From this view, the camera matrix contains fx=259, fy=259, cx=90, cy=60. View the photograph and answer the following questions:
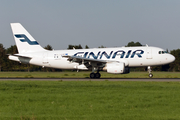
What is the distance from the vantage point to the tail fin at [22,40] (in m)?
34.7

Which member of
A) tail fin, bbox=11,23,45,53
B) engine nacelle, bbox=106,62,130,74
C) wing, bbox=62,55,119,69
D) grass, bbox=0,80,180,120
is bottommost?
grass, bbox=0,80,180,120

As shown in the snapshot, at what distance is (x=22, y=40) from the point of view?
34.8m

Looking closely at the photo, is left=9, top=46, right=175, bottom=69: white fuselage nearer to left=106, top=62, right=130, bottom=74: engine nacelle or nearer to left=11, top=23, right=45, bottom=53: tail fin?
left=106, top=62, right=130, bottom=74: engine nacelle

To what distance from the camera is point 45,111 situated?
33.1ft

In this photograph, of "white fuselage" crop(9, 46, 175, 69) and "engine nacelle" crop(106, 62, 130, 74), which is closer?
"engine nacelle" crop(106, 62, 130, 74)

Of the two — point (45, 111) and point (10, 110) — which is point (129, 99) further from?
point (10, 110)

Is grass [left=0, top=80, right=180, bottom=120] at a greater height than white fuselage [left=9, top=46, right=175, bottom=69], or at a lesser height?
lesser

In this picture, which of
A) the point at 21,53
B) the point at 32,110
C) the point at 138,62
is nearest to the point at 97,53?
the point at 138,62

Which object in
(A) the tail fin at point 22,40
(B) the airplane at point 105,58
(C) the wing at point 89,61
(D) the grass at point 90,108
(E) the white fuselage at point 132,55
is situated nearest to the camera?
(D) the grass at point 90,108

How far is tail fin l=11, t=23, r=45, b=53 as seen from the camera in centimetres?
3469

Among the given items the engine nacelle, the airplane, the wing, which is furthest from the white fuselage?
the engine nacelle

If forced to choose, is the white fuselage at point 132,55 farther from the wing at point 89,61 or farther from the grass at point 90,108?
the grass at point 90,108

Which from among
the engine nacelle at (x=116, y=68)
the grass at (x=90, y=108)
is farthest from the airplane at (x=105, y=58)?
the grass at (x=90, y=108)

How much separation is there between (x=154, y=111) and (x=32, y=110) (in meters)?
4.78
